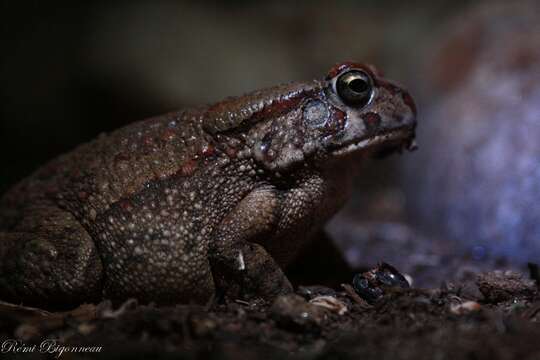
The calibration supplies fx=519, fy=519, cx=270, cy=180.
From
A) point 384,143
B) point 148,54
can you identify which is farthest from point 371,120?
point 148,54

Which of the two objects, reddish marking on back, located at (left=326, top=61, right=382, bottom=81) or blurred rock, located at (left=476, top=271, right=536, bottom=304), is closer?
blurred rock, located at (left=476, top=271, right=536, bottom=304)

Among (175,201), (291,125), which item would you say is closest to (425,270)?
(291,125)

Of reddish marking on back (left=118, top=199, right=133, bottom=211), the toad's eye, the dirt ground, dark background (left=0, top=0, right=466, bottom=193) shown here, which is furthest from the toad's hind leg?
dark background (left=0, top=0, right=466, bottom=193)

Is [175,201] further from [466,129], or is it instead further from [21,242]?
[466,129]

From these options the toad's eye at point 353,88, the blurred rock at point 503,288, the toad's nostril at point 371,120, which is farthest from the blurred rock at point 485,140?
the toad's eye at point 353,88

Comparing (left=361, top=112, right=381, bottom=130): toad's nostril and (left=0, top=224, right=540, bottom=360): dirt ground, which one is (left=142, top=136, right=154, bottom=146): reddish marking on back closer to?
(left=0, top=224, right=540, bottom=360): dirt ground

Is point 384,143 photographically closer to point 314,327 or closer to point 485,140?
point 314,327

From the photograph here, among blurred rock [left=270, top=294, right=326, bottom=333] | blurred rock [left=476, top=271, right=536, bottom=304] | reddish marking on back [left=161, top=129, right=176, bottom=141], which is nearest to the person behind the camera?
blurred rock [left=270, top=294, right=326, bottom=333]
